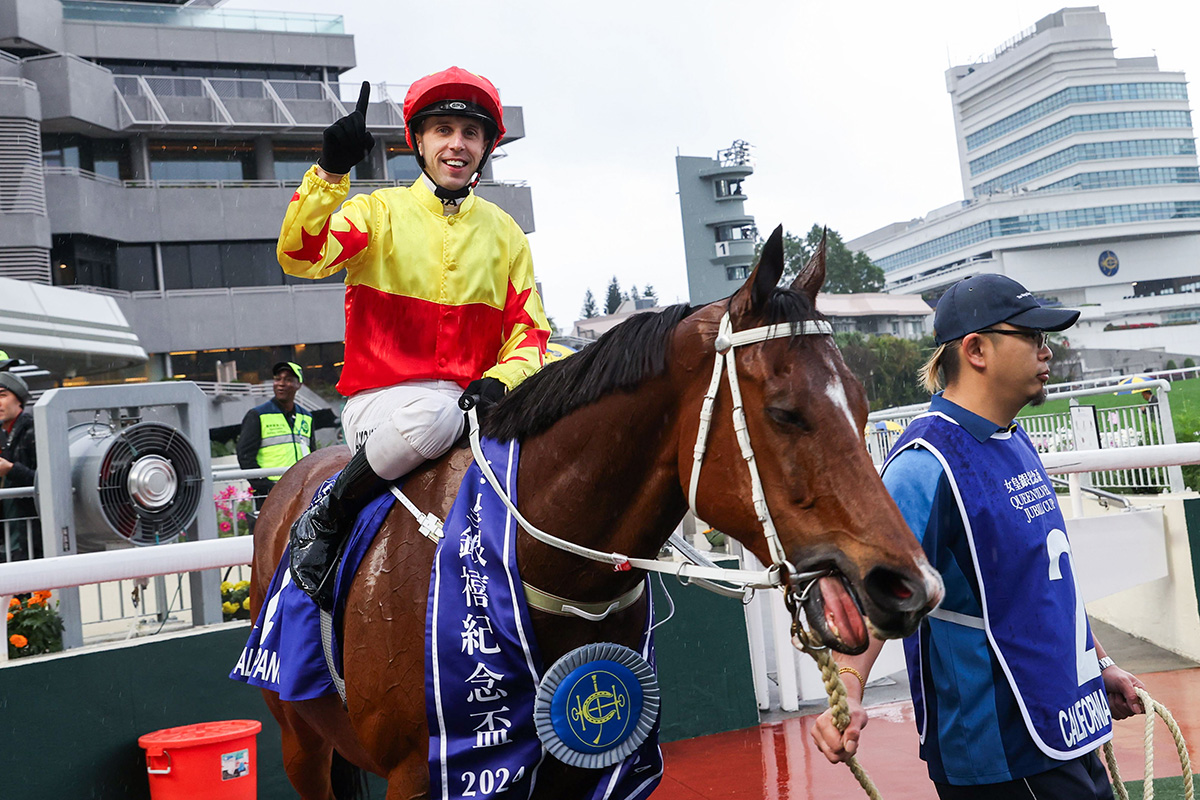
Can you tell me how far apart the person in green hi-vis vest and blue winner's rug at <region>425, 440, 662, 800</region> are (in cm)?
566

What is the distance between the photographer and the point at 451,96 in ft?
8.34

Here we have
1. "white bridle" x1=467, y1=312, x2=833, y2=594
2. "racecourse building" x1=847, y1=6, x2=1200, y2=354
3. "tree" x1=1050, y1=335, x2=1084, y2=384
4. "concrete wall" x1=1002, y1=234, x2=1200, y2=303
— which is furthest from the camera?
"concrete wall" x1=1002, y1=234, x2=1200, y2=303

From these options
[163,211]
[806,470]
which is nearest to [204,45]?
[163,211]

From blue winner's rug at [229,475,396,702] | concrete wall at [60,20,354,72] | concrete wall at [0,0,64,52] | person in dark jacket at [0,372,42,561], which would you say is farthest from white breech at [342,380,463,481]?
concrete wall at [60,20,354,72]

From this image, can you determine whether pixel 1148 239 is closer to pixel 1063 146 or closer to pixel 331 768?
pixel 1063 146

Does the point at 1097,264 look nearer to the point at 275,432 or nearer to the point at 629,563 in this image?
the point at 275,432

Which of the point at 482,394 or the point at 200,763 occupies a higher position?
the point at 482,394

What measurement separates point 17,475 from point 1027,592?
505cm

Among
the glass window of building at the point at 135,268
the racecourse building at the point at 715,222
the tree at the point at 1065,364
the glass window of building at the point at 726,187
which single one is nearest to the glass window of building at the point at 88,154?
the glass window of building at the point at 135,268

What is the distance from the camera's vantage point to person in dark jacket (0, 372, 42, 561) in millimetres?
5137

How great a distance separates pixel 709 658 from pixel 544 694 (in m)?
3.09

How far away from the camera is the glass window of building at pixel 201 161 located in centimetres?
3088

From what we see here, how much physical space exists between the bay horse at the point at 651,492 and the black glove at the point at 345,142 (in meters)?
0.65

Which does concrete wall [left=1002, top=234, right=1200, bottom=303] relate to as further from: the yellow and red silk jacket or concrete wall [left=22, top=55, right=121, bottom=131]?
the yellow and red silk jacket
